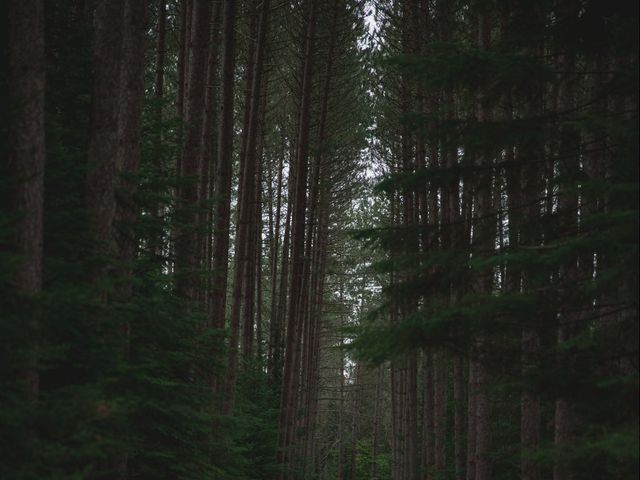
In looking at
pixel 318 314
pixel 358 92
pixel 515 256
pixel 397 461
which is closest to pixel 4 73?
pixel 515 256

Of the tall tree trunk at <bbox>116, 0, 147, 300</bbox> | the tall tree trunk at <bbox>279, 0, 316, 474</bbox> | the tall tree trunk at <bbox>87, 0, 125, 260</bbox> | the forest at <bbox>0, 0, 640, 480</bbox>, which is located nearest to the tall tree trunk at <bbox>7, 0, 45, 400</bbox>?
the forest at <bbox>0, 0, 640, 480</bbox>

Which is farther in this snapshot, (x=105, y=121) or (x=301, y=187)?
(x=301, y=187)

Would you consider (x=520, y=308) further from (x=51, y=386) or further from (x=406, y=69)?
(x=51, y=386)

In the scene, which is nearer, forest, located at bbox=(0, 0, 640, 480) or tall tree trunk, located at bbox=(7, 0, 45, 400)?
forest, located at bbox=(0, 0, 640, 480)

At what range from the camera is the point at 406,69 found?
5906mm

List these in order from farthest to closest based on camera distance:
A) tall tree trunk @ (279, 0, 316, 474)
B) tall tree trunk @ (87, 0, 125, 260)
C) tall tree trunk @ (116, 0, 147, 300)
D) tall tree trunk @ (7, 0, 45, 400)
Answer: tall tree trunk @ (279, 0, 316, 474) → tall tree trunk @ (116, 0, 147, 300) → tall tree trunk @ (87, 0, 125, 260) → tall tree trunk @ (7, 0, 45, 400)

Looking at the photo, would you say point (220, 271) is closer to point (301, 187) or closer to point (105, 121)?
point (105, 121)

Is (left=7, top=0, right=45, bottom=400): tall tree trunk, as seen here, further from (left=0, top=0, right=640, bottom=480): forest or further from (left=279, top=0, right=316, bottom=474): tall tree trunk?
(left=279, top=0, right=316, bottom=474): tall tree trunk

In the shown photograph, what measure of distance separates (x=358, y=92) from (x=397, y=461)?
1475 cm

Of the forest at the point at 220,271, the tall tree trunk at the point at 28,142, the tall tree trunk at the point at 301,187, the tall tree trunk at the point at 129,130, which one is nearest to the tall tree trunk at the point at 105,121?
the forest at the point at 220,271

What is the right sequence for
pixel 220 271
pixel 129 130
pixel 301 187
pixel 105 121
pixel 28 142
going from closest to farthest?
1. pixel 28 142
2. pixel 105 121
3. pixel 129 130
4. pixel 220 271
5. pixel 301 187

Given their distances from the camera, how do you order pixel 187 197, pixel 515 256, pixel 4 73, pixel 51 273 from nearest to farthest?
pixel 515 256
pixel 51 273
pixel 4 73
pixel 187 197

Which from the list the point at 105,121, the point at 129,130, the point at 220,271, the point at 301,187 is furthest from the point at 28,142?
the point at 301,187

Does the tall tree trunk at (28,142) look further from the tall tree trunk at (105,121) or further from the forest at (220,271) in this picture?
the tall tree trunk at (105,121)
